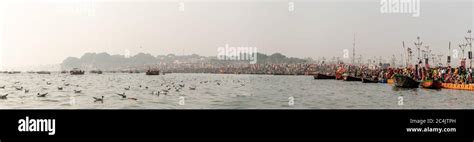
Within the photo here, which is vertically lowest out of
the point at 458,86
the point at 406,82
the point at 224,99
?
the point at 458,86

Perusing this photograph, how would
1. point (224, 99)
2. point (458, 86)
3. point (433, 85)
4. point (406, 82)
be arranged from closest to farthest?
1. point (224, 99)
2. point (458, 86)
3. point (433, 85)
4. point (406, 82)

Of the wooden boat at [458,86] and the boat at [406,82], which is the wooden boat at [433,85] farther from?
the boat at [406,82]

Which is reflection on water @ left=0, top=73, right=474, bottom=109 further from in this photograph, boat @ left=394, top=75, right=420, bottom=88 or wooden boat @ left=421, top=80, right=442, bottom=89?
boat @ left=394, top=75, right=420, bottom=88

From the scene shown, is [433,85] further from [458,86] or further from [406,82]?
[406,82]

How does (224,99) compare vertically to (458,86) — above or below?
above

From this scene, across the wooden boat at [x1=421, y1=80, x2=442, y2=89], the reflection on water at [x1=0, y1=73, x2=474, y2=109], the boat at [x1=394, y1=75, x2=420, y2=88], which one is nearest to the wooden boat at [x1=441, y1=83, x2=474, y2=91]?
the wooden boat at [x1=421, y1=80, x2=442, y2=89]

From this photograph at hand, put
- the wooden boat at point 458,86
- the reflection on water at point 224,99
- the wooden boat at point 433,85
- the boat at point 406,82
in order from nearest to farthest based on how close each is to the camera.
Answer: the reflection on water at point 224,99 → the wooden boat at point 458,86 → the wooden boat at point 433,85 → the boat at point 406,82

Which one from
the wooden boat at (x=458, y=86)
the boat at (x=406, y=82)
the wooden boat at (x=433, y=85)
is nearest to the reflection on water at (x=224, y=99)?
the wooden boat at (x=458, y=86)

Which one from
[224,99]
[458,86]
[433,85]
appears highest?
[224,99]

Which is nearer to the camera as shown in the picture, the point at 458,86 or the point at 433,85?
the point at 458,86

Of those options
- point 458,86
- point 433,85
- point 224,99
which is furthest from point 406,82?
point 224,99

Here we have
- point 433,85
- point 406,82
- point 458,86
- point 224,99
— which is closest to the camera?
point 224,99

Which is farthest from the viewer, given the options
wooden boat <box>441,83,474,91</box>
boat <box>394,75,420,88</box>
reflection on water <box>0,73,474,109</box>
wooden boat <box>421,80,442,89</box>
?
boat <box>394,75,420,88</box>
